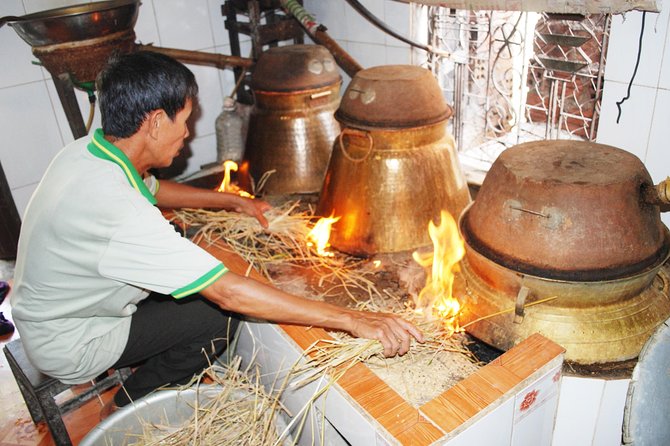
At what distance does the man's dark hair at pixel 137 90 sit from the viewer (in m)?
2.07

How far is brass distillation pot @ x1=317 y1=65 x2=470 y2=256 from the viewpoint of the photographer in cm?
291

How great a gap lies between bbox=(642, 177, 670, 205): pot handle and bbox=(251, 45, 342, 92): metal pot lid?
7.56 feet

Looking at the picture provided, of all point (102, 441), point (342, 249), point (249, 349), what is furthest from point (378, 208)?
point (102, 441)

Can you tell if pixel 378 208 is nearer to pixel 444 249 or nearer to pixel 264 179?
pixel 444 249

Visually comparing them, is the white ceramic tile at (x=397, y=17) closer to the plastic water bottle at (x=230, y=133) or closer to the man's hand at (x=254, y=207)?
the man's hand at (x=254, y=207)

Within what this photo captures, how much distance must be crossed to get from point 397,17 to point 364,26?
41 cm

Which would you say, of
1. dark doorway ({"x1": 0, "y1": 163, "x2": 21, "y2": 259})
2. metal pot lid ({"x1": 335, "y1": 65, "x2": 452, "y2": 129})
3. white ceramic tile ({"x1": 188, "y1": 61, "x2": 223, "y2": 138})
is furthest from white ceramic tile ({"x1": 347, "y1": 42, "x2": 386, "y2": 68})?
dark doorway ({"x1": 0, "y1": 163, "x2": 21, "y2": 259})

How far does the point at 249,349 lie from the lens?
10.1 ft

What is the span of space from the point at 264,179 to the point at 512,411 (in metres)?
2.47

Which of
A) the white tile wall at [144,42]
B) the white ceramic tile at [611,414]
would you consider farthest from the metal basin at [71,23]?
the white ceramic tile at [611,414]

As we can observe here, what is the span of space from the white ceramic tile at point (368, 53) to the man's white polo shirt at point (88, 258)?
243 cm

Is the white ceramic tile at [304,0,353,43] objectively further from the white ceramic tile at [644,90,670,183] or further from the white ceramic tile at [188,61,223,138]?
the white ceramic tile at [644,90,670,183]

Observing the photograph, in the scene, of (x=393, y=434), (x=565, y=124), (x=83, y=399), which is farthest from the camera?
(x=565, y=124)

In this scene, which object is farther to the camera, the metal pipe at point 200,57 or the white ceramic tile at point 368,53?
the white ceramic tile at point 368,53
